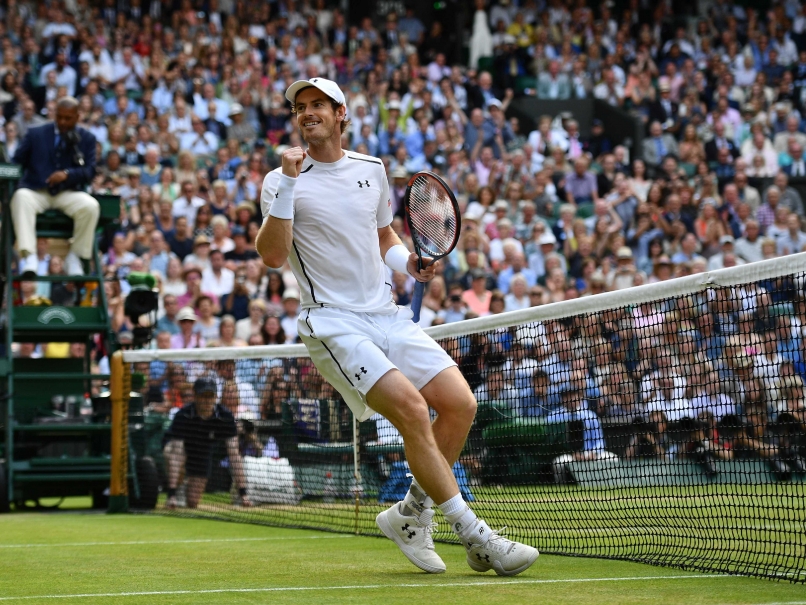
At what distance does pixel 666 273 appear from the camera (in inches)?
658

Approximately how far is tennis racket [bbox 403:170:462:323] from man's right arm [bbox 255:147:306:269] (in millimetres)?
740

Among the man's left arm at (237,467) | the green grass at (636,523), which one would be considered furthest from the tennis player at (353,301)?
the man's left arm at (237,467)

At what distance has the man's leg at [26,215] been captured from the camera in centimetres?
1166

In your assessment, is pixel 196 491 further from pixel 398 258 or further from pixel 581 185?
pixel 581 185

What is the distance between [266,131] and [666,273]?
24.5 ft

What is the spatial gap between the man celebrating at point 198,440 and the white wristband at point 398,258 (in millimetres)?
4735

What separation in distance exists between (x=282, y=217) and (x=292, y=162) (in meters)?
0.27

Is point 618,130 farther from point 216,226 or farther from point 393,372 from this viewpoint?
point 393,372

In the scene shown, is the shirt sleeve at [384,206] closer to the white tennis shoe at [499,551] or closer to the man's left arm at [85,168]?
the white tennis shoe at [499,551]

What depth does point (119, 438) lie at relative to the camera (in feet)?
37.5

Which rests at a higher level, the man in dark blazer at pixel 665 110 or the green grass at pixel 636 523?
the man in dark blazer at pixel 665 110

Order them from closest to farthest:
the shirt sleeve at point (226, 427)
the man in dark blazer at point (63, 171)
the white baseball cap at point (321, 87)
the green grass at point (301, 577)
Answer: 1. the green grass at point (301, 577)
2. the white baseball cap at point (321, 87)
3. the shirt sleeve at point (226, 427)
4. the man in dark blazer at point (63, 171)

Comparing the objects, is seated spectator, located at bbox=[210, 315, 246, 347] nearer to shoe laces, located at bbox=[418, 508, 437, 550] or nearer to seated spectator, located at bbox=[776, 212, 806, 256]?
shoe laces, located at bbox=[418, 508, 437, 550]

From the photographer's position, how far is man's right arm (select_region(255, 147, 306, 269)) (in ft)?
19.5
